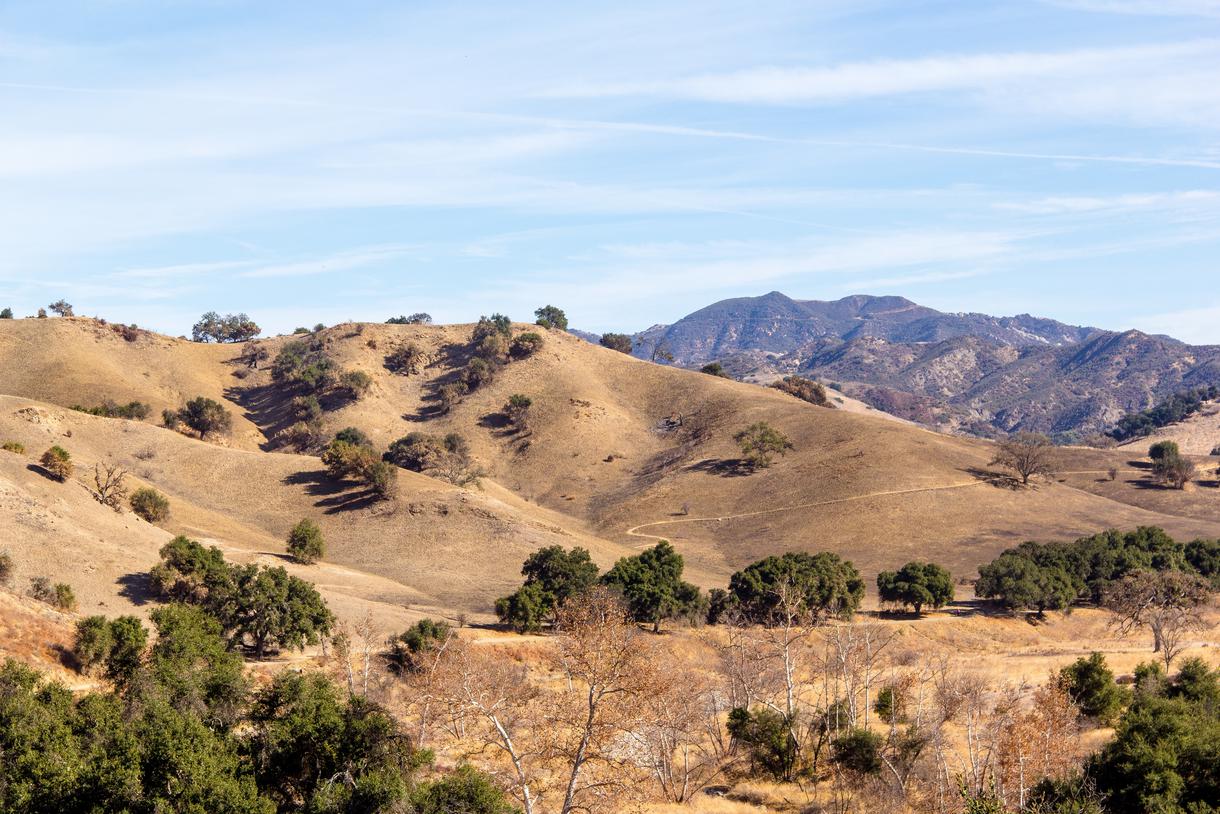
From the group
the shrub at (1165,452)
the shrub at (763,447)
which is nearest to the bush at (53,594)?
the shrub at (763,447)

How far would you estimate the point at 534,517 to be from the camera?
97438 mm

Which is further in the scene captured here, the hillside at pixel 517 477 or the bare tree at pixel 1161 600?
the hillside at pixel 517 477

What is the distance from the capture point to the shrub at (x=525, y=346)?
16112cm

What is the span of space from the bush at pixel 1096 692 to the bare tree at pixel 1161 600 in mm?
16473

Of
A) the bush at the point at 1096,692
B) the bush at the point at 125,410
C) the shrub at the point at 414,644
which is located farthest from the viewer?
the bush at the point at 125,410

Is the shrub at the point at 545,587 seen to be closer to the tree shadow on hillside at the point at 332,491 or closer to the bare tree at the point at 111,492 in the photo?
the bare tree at the point at 111,492

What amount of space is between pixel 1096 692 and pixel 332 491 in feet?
238

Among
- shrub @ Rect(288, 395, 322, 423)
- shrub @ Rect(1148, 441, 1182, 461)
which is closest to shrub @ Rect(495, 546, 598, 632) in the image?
shrub @ Rect(288, 395, 322, 423)

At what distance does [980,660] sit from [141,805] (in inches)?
1826

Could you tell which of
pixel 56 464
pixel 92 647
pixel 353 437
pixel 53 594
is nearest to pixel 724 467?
pixel 353 437

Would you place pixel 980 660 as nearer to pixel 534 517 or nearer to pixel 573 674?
pixel 573 674

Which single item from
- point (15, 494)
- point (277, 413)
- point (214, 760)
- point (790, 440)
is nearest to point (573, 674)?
point (214, 760)

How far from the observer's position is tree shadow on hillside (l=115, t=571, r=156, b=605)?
5088 centimetres

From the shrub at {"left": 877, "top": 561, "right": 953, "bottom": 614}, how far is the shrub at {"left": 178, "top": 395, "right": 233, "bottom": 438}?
8579 centimetres
